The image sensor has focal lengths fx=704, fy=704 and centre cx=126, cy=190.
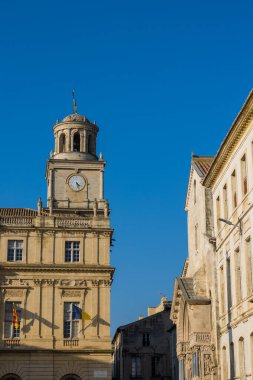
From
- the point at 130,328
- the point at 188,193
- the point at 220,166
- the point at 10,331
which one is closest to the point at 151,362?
the point at 130,328

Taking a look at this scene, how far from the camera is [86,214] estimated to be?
63531mm

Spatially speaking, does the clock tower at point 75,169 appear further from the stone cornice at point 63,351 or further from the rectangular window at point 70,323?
the stone cornice at point 63,351

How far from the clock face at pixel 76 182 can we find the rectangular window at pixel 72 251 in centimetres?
1089

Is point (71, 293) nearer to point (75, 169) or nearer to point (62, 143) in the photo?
point (75, 169)

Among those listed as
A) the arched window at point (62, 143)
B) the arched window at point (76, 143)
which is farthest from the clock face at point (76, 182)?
the arched window at point (62, 143)

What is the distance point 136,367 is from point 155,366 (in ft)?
6.47

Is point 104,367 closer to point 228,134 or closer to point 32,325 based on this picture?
point 32,325

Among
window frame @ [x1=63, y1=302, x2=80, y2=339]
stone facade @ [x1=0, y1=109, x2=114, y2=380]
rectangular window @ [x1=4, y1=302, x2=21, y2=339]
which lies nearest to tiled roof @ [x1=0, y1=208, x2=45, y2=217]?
stone facade @ [x1=0, y1=109, x2=114, y2=380]

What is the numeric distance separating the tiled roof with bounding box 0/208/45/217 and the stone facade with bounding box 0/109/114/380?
1701mm

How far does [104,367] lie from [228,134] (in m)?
27.9

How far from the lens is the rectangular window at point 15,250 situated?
54688 millimetres

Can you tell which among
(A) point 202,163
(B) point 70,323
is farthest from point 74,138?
(A) point 202,163

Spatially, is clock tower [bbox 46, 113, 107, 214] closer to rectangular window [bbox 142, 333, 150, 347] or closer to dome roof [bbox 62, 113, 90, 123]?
dome roof [bbox 62, 113, 90, 123]

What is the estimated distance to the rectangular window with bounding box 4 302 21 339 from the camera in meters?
52.3
